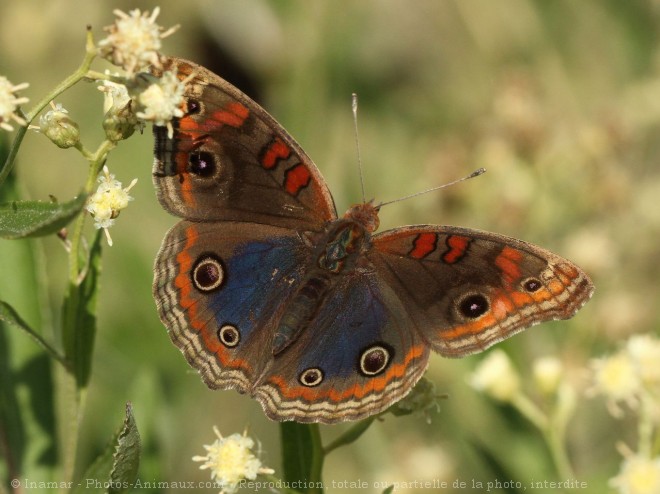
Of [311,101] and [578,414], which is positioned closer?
[578,414]

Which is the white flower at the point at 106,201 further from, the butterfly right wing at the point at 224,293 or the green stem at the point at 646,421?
the green stem at the point at 646,421

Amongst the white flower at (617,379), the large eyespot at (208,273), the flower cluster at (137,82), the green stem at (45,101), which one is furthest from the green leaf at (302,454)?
the white flower at (617,379)

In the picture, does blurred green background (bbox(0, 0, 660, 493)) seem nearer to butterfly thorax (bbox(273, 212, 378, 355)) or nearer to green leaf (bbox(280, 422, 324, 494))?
green leaf (bbox(280, 422, 324, 494))

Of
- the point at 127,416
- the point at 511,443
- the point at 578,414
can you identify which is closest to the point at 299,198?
the point at 127,416

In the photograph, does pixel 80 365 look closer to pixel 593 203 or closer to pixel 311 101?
pixel 593 203

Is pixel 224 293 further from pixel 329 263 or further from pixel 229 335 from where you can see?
pixel 329 263

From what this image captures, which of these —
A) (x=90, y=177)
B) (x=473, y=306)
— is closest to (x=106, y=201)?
(x=90, y=177)
